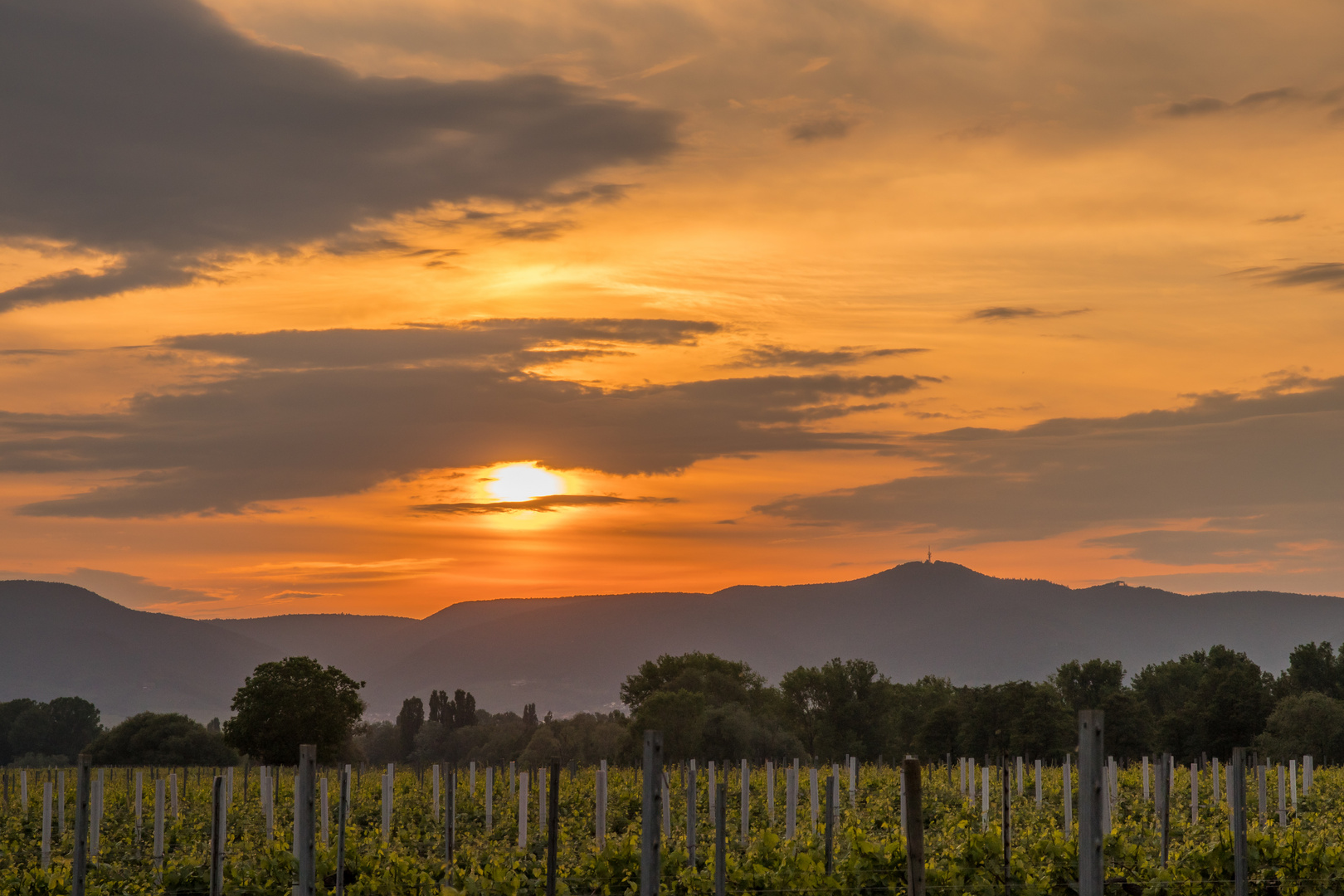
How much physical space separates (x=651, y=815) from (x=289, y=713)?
53.6 metres

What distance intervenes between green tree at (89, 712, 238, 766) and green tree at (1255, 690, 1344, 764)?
59.3 m

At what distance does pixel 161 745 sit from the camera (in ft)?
267

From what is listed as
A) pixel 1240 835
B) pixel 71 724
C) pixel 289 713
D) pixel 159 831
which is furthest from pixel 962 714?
pixel 71 724

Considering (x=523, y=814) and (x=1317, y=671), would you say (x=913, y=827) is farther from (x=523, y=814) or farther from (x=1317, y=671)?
(x=1317, y=671)

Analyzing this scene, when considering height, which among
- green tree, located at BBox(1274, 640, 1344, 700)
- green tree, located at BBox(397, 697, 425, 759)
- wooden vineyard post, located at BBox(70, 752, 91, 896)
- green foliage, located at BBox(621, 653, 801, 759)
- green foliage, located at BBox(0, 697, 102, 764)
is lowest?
green tree, located at BBox(397, 697, 425, 759)

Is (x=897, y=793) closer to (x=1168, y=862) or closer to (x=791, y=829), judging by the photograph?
(x=791, y=829)

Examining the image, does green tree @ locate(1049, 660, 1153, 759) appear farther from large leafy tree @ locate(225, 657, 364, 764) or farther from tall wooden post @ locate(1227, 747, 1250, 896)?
tall wooden post @ locate(1227, 747, 1250, 896)

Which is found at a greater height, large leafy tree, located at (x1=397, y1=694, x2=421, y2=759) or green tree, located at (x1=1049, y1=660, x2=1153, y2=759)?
green tree, located at (x1=1049, y1=660, x2=1153, y2=759)

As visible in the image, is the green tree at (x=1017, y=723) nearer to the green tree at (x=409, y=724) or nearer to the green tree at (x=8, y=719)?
the green tree at (x=409, y=724)

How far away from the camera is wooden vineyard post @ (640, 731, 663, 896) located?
31.4 ft

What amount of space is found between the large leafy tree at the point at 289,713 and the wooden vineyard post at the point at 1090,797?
54.7 metres

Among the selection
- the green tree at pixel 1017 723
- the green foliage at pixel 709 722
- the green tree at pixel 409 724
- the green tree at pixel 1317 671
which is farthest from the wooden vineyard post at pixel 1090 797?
the green tree at pixel 409 724

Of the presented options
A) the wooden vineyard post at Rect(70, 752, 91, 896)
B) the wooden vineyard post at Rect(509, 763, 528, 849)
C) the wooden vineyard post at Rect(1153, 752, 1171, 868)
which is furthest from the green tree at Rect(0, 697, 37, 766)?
the wooden vineyard post at Rect(70, 752, 91, 896)

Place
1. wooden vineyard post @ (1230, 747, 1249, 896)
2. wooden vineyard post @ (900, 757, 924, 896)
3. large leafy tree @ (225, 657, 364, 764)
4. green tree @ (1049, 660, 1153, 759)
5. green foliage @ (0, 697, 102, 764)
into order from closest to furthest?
wooden vineyard post @ (900, 757, 924, 896), wooden vineyard post @ (1230, 747, 1249, 896), large leafy tree @ (225, 657, 364, 764), green tree @ (1049, 660, 1153, 759), green foliage @ (0, 697, 102, 764)
